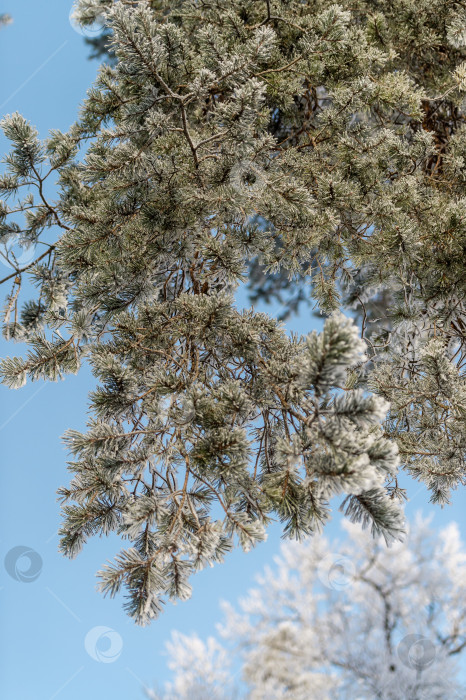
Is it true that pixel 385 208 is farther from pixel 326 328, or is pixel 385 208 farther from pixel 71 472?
pixel 71 472

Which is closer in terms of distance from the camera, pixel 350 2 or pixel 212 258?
pixel 212 258

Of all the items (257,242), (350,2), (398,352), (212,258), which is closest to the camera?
(212,258)

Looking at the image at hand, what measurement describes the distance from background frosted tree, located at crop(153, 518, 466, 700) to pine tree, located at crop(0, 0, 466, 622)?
2.66m

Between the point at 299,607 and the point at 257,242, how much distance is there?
4.12 meters

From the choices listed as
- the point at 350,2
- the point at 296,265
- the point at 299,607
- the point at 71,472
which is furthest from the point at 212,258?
the point at 299,607

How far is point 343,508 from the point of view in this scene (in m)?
0.84

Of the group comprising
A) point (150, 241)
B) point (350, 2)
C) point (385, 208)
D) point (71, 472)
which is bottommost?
point (71, 472)
